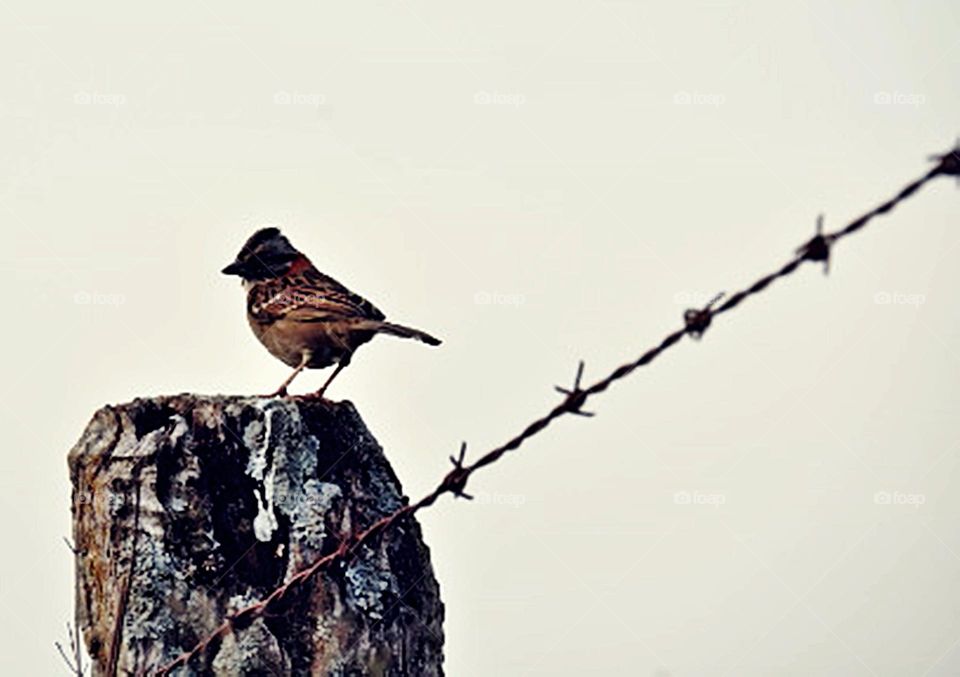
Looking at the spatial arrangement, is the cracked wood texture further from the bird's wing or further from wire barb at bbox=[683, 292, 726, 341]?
the bird's wing

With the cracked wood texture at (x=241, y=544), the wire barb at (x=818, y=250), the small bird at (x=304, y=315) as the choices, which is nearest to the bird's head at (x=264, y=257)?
the small bird at (x=304, y=315)

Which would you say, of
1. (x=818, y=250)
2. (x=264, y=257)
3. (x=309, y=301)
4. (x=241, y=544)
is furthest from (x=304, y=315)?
(x=818, y=250)

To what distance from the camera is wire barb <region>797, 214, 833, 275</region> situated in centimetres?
368

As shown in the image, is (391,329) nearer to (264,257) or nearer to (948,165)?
(264,257)

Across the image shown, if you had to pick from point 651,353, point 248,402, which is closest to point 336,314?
point 248,402

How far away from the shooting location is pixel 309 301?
904 cm

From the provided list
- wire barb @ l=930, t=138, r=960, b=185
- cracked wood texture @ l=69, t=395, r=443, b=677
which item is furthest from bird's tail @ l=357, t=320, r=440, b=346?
wire barb @ l=930, t=138, r=960, b=185

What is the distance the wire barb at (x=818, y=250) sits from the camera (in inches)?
145

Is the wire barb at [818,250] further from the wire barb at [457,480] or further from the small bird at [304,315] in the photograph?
the small bird at [304,315]

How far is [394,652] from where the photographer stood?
4625 mm

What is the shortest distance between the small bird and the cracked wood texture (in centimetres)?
355

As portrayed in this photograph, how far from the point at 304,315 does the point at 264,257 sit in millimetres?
743

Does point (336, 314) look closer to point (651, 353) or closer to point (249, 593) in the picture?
point (249, 593)

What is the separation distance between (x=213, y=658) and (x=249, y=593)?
191 millimetres
